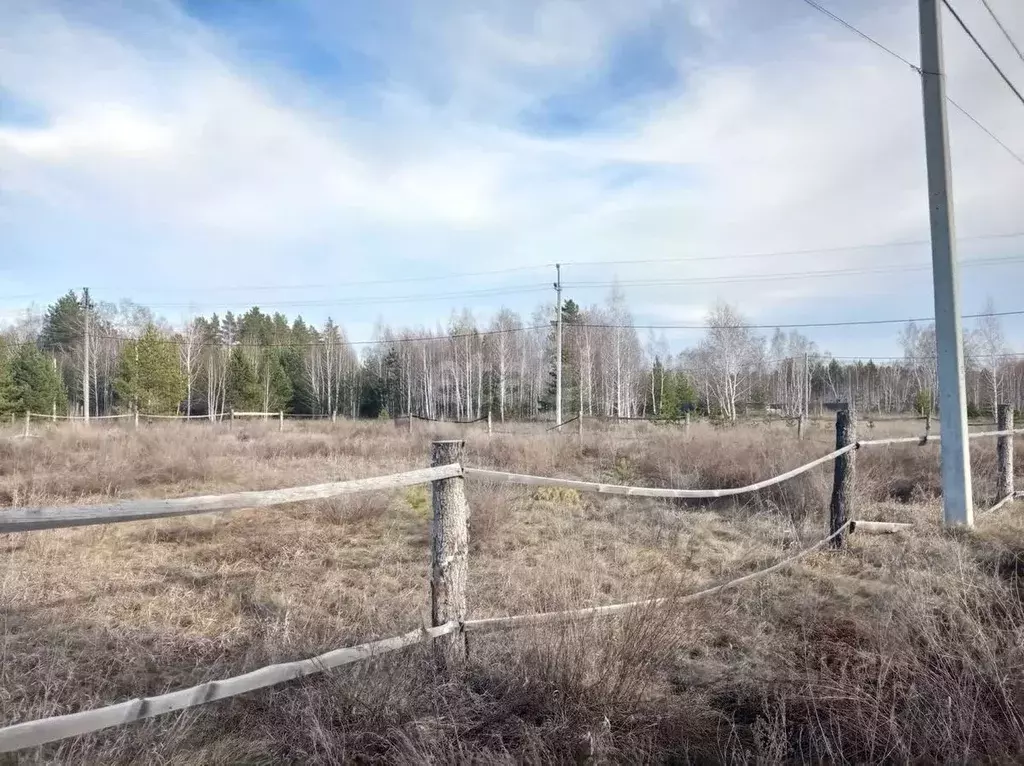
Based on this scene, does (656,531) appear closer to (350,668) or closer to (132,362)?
(350,668)

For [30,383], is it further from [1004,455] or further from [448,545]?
[1004,455]

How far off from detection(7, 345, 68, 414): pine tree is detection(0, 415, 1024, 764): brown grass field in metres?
36.1

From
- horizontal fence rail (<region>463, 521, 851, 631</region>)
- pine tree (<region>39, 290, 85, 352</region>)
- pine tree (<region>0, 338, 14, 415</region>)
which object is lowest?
horizontal fence rail (<region>463, 521, 851, 631</region>)

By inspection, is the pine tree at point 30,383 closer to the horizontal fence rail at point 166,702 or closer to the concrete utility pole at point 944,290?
the horizontal fence rail at point 166,702

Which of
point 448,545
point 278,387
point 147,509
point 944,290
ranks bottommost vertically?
point 448,545

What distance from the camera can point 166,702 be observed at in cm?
190

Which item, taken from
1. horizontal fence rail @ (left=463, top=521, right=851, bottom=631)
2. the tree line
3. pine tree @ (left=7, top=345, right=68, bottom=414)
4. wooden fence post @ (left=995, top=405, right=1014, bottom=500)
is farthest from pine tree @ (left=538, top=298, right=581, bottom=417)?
horizontal fence rail @ (left=463, top=521, right=851, bottom=631)

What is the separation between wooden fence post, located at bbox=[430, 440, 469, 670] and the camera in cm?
277

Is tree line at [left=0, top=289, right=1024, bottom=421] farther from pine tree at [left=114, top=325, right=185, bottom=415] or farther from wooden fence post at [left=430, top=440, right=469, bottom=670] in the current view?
wooden fence post at [left=430, top=440, right=469, bottom=670]

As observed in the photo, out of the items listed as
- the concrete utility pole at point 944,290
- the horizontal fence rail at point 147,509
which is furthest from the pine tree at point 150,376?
the horizontal fence rail at point 147,509

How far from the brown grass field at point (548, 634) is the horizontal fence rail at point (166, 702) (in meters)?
0.14

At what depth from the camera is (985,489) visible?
8.78 meters

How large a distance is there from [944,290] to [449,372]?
159ft

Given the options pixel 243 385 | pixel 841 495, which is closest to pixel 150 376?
pixel 243 385
